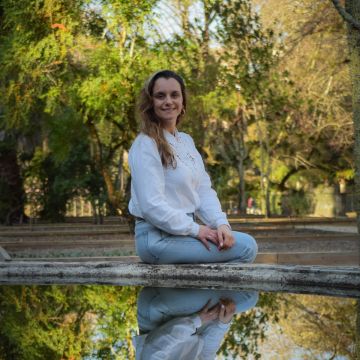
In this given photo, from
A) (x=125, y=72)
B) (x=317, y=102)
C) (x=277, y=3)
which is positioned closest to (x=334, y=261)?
(x=125, y=72)

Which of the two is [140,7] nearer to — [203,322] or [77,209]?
[203,322]

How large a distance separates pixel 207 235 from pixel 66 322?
4.50 feet

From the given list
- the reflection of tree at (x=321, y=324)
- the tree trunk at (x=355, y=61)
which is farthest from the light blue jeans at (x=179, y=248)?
the tree trunk at (x=355, y=61)

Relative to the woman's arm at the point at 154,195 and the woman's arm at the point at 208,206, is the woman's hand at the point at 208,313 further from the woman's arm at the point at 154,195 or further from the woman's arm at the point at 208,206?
the woman's arm at the point at 208,206

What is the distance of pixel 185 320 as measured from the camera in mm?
3871

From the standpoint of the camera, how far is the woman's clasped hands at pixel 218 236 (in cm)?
523

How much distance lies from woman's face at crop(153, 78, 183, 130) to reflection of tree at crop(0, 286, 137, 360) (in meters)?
1.24

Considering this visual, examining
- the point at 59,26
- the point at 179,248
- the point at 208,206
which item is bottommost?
the point at 179,248

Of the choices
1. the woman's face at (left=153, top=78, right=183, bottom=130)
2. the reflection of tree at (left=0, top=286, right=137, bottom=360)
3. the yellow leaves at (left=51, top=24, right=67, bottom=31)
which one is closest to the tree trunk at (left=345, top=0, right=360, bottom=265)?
the woman's face at (left=153, top=78, right=183, bottom=130)

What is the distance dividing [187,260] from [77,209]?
106 ft

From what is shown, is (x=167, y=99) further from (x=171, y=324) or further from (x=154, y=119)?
(x=171, y=324)

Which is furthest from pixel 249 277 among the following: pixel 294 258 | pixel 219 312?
pixel 294 258

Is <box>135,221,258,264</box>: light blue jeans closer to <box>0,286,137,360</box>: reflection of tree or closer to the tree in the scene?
<box>0,286,137,360</box>: reflection of tree

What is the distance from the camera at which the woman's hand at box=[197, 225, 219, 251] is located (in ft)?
17.2
